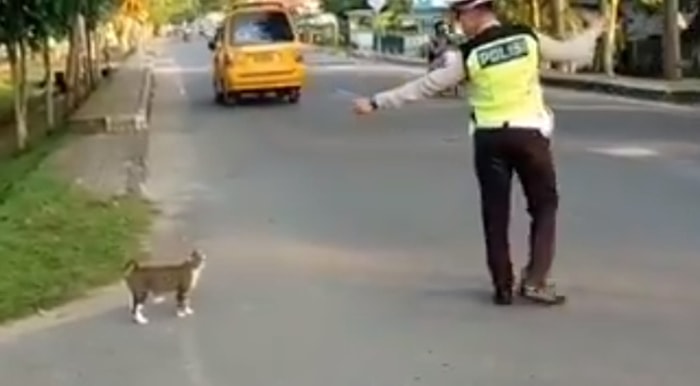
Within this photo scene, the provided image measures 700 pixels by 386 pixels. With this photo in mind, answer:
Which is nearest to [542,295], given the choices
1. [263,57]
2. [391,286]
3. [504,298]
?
[504,298]

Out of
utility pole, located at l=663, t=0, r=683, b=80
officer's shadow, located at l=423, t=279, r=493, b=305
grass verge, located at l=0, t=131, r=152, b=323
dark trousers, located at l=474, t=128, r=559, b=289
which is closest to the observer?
dark trousers, located at l=474, t=128, r=559, b=289

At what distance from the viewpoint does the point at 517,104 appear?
9.49 metres

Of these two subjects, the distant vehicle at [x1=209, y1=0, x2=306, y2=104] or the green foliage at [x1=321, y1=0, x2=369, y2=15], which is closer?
the distant vehicle at [x1=209, y1=0, x2=306, y2=104]

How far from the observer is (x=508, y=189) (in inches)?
382

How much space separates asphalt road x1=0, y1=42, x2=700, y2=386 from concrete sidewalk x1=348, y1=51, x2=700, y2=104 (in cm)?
1104

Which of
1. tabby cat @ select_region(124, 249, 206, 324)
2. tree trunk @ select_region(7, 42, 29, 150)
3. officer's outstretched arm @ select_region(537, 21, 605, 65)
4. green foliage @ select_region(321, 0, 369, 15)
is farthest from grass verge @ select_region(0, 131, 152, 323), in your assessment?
green foliage @ select_region(321, 0, 369, 15)

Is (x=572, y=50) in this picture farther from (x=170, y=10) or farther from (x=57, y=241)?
(x=170, y=10)

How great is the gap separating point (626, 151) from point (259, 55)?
13.4 metres

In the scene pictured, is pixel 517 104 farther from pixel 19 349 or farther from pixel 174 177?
pixel 174 177

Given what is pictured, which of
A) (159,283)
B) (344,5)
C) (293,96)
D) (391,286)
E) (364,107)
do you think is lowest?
(293,96)

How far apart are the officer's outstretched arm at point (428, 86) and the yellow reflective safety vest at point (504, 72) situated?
0.36ft

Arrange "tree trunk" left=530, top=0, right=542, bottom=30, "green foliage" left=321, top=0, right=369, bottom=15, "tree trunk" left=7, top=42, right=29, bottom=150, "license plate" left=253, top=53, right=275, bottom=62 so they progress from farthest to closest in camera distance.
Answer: "green foliage" left=321, top=0, right=369, bottom=15 → "tree trunk" left=530, top=0, right=542, bottom=30 → "license plate" left=253, top=53, right=275, bottom=62 → "tree trunk" left=7, top=42, right=29, bottom=150

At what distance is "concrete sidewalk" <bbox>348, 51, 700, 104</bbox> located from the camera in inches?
1251

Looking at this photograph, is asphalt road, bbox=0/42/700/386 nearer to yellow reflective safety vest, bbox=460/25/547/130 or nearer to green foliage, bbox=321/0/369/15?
yellow reflective safety vest, bbox=460/25/547/130
